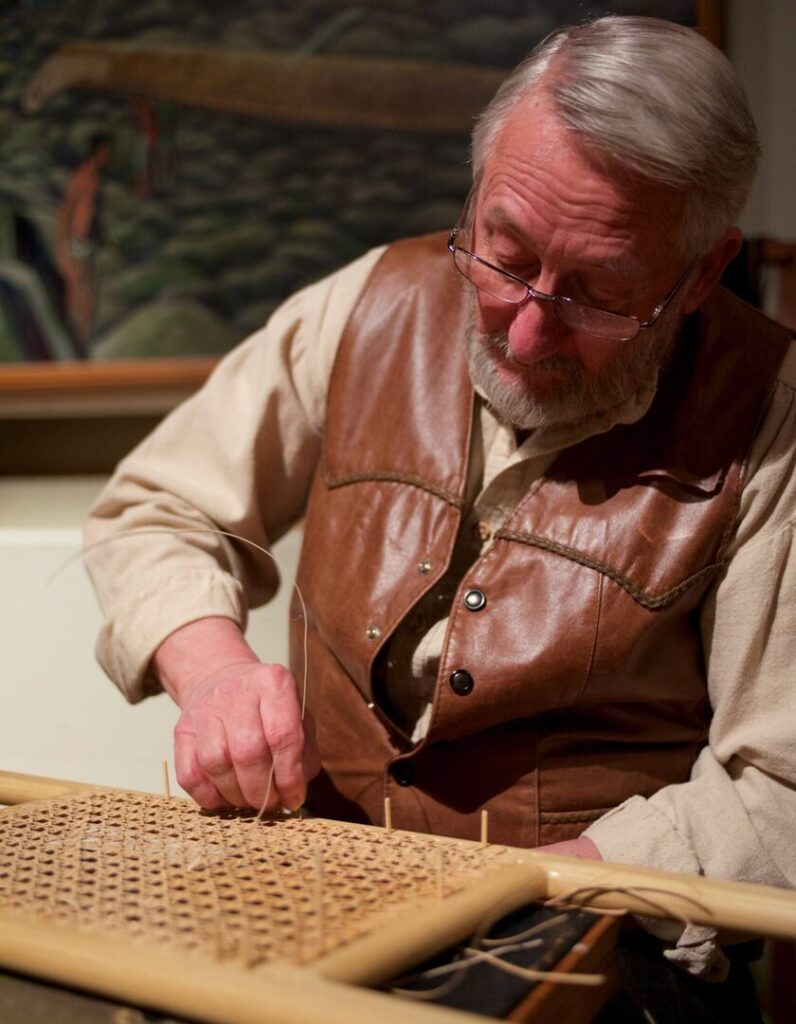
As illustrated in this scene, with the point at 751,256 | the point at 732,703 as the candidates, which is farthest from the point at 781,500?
the point at 751,256

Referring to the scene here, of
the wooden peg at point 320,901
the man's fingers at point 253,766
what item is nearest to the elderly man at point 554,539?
the man's fingers at point 253,766

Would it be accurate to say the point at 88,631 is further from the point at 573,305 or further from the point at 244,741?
the point at 573,305

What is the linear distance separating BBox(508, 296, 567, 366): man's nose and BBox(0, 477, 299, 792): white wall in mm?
576

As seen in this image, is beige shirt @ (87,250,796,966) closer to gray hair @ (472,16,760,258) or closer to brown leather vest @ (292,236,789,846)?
brown leather vest @ (292,236,789,846)

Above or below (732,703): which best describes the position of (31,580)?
below

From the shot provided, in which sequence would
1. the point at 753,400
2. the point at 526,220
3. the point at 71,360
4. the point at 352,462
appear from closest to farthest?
the point at 526,220
the point at 753,400
the point at 352,462
the point at 71,360

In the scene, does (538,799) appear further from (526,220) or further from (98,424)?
(98,424)

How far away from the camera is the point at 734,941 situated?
3.36 ft

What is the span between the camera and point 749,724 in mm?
1087

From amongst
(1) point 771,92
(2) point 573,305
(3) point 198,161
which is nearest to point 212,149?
(3) point 198,161

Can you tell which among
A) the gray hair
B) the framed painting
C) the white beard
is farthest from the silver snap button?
the framed painting

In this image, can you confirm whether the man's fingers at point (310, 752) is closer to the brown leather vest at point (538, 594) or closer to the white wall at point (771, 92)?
the brown leather vest at point (538, 594)

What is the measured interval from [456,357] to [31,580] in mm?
789

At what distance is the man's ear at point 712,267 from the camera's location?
110 centimetres
